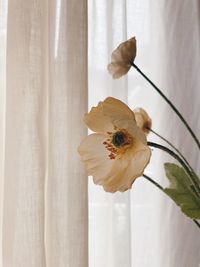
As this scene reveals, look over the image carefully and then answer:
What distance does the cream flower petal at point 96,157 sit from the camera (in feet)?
2.31

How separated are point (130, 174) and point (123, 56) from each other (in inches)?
8.2

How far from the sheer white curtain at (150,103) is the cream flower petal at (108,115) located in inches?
7.6

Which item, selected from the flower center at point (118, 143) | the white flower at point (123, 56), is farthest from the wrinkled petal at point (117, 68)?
the flower center at point (118, 143)

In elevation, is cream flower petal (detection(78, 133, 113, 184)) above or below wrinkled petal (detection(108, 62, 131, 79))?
below

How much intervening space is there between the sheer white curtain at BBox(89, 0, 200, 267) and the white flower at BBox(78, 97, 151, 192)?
0.60 ft

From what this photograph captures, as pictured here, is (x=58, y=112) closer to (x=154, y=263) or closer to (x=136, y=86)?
(x=136, y=86)

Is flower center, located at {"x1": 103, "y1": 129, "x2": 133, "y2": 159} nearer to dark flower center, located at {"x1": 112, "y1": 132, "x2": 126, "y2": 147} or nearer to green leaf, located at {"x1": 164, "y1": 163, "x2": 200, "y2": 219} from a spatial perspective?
dark flower center, located at {"x1": 112, "y1": 132, "x2": 126, "y2": 147}

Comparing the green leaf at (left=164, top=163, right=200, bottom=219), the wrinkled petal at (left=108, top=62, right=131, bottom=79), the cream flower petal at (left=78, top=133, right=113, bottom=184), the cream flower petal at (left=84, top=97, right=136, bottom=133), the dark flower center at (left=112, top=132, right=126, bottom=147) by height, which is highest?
the wrinkled petal at (left=108, top=62, right=131, bottom=79)

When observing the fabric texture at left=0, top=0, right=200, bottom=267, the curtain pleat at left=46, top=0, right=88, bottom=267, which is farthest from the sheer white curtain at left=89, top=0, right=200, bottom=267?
the curtain pleat at left=46, top=0, right=88, bottom=267

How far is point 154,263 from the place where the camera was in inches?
37.0

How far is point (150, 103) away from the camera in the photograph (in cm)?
99

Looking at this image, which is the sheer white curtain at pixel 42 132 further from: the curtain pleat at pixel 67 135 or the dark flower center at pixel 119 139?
the dark flower center at pixel 119 139

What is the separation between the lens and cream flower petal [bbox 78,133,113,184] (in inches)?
27.7

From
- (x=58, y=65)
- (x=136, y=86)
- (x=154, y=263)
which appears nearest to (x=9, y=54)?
(x=58, y=65)
